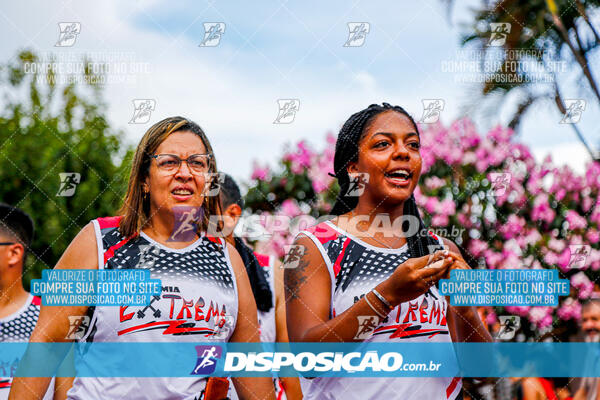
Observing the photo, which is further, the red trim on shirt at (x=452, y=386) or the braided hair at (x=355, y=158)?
the braided hair at (x=355, y=158)

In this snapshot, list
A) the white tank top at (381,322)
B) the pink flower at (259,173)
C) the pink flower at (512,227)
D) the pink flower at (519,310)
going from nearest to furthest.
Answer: the white tank top at (381,322) → the pink flower at (519,310) → the pink flower at (512,227) → the pink flower at (259,173)

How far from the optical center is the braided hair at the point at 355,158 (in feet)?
7.87

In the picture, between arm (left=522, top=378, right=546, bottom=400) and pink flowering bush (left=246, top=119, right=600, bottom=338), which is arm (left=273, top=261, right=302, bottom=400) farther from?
arm (left=522, top=378, right=546, bottom=400)

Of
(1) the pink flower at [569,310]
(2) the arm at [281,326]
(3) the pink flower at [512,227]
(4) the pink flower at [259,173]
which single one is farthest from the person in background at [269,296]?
(1) the pink flower at [569,310]

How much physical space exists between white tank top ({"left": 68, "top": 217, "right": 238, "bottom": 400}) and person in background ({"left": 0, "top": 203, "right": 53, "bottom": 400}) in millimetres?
1293

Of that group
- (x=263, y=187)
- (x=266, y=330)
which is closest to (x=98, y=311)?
(x=266, y=330)

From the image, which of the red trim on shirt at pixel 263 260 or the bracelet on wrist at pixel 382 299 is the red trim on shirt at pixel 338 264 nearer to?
the bracelet on wrist at pixel 382 299

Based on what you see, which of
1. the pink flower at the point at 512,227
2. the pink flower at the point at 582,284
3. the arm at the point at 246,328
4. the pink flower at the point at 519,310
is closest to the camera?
the arm at the point at 246,328

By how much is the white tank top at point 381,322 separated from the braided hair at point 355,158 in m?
0.18

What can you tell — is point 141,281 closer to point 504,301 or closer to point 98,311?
point 98,311

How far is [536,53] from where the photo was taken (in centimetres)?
400

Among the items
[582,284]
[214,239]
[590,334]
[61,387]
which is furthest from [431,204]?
[61,387]

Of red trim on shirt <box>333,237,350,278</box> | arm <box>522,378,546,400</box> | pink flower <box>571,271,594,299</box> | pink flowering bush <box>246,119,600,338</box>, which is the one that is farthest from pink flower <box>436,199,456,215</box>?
red trim on shirt <box>333,237,350,278</box>

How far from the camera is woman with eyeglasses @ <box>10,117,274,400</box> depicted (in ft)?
7.18
